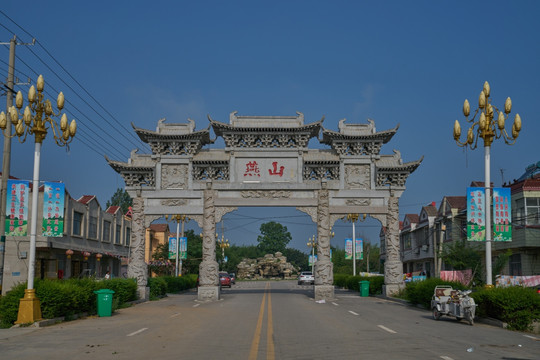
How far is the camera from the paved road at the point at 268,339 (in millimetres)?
10523

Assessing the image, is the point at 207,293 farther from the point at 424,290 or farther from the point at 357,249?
the point at 357,249

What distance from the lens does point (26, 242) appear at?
113 feet

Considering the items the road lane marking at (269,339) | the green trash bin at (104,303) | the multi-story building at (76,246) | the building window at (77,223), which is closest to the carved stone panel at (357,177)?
the road lane marking at (269,339)

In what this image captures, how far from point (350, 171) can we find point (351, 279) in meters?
14.5

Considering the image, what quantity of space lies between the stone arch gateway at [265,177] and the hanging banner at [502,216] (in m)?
11.7

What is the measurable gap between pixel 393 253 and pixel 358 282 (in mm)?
9026

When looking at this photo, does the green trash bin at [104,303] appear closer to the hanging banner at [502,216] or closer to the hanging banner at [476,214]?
the hanging banner at [476,214]

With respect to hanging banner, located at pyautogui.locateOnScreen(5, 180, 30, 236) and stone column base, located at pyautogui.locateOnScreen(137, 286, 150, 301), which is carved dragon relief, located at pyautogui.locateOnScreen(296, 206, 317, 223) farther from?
hanging banner, located at pyautogui.locateOnScreen(5, 180, 30, 236)

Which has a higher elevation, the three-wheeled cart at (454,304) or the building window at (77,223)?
the building window at (77,223)

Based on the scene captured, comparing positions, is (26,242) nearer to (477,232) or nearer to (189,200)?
(189,200)

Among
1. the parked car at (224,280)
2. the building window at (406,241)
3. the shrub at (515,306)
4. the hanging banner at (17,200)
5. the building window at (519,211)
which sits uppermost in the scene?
the building window at (519,211)

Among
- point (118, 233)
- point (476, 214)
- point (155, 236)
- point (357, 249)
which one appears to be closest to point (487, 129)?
point (476, 214)

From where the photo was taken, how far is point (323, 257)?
31.0 meters

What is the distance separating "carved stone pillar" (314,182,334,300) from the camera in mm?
30500
